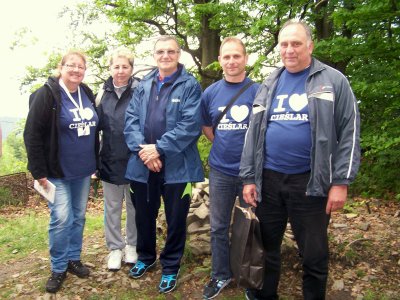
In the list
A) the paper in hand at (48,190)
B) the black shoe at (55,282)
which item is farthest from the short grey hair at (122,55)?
the black shoe at (55,282)

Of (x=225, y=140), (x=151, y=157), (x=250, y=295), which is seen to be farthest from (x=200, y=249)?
(x=225, y=140)

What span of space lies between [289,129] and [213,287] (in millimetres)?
1779

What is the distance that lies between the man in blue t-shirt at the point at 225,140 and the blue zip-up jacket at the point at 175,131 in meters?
0.17

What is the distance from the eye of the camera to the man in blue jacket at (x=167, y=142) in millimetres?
3416

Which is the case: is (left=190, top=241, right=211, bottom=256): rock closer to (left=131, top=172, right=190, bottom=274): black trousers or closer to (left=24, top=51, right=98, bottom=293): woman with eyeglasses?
(left=131, top=172, right=190, bottom=274): black trousers

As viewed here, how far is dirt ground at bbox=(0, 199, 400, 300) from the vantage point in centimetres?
366

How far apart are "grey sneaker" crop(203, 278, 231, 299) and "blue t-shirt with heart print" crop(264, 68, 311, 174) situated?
1368 mm

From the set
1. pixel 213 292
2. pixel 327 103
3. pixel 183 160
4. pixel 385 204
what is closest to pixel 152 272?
pixel 213 292

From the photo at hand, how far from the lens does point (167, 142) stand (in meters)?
3.34

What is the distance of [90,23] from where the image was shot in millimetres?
14031

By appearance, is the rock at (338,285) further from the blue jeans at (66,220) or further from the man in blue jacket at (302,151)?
the blue jeans at (66,220)

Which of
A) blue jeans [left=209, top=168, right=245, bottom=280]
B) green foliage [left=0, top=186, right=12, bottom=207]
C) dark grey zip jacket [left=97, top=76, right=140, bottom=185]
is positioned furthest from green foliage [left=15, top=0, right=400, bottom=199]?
green foliage [left=0, top=186, right=12, bottom=207]

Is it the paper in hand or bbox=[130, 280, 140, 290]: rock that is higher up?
the paper in hand

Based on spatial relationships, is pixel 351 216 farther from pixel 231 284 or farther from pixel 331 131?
pixel 331 131
